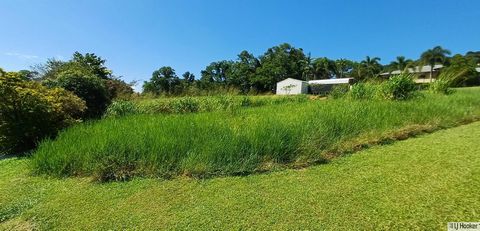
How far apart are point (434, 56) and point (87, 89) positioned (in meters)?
43.2

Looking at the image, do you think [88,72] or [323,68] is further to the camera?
[323,68]

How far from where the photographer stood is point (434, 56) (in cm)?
3781

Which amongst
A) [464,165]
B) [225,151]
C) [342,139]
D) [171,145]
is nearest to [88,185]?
[171,145]

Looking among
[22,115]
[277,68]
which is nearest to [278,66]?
[277,68]

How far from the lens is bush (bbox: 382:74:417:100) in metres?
8.85

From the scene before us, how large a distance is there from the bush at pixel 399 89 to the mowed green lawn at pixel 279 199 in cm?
566

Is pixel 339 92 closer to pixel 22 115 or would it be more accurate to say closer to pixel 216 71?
pixel 22 115

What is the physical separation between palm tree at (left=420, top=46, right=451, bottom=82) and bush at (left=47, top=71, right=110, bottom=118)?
133ft

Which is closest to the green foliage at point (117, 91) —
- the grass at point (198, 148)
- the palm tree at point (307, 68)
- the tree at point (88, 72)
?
the tree at point (88, 72)

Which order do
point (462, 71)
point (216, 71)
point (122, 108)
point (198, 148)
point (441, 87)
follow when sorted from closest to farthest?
point (198, 148) < point (122, 108) < point (441, 87) < point (462, 71) < point (216, 71)

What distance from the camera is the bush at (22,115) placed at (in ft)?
19.1

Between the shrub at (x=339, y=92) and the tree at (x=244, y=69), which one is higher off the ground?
the tree at (x=244, y=69)

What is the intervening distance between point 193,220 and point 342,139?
2938 millimetres

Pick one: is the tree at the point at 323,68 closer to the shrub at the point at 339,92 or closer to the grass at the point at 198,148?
the shrub at the point at 339,92
